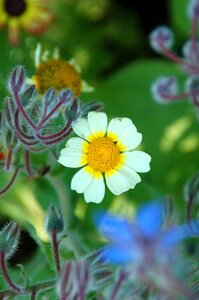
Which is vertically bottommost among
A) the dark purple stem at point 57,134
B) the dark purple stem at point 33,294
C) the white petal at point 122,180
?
the dark purple stem at point 33,294

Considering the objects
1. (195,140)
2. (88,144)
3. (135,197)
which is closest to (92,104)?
(88,144)

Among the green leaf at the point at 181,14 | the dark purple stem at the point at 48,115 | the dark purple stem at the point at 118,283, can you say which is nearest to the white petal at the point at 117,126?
the dark purple stem at the point at 48,115

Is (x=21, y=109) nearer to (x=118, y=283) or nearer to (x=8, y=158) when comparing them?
(x=8, y=158)

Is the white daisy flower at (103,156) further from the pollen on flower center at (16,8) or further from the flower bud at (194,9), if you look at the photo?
the pollen on flower center at (16,8)

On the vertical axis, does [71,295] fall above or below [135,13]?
below

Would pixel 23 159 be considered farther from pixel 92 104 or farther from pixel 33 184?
pixel 33 184

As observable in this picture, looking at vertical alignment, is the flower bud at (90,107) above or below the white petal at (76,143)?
above
